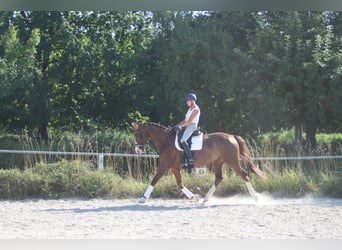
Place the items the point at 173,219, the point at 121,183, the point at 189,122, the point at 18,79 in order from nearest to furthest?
1. the point at 173,219
2. the point at 189,122
3. the point at 121,183
4. the point at 18,79

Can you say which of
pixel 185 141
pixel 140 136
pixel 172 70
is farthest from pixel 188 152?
pixel 172 70

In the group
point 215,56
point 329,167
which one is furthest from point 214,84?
point 329,167

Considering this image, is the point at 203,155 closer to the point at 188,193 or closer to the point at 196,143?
the point at 196,143

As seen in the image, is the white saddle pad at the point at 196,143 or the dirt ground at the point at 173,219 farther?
the white saddle pad at the point at 196,143

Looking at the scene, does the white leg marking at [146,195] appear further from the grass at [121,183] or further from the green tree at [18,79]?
the green tree at [18,79]

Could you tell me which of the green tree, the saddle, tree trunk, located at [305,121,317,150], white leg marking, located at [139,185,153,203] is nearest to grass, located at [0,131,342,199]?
white leg marking, located at [139,185,153,203]

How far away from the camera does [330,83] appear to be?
15.8 m

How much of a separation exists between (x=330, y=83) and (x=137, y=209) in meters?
9.02

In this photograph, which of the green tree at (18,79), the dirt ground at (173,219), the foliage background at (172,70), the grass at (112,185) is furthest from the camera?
the green tree at (18,79)

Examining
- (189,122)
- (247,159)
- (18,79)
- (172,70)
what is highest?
(172,70)

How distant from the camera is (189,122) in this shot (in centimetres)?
977

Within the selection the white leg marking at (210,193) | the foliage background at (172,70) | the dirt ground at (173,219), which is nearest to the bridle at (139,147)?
the dirt ground at (173,219)

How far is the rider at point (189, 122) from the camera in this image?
9750mm

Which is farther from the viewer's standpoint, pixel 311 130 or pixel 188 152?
pixel 311 130
